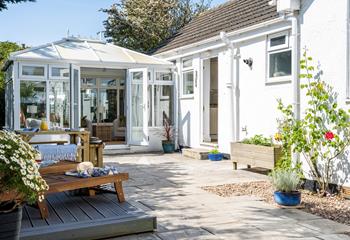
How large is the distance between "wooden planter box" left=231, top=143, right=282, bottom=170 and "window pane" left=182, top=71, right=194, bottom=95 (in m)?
4.51

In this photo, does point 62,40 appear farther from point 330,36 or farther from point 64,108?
point 330,36

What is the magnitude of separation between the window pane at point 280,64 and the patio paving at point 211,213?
94.9 inches

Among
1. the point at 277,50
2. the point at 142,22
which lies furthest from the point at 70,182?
the point at 142,22

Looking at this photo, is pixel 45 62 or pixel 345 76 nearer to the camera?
pixel 345 76

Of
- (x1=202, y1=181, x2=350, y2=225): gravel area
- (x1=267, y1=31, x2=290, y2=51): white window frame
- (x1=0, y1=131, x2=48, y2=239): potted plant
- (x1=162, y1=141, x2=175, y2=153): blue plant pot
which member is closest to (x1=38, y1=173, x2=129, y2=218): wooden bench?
(x1=0, y1=131, x2=48, y2=239): potted plant

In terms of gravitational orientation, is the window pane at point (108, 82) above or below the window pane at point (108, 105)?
above

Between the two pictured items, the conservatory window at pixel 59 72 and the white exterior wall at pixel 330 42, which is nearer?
the white exterior wall at pixel 330 42

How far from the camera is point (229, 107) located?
1141 centimetres

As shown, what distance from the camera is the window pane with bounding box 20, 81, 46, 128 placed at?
12227 mm

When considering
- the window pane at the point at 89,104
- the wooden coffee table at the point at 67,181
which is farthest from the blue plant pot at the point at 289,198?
the window pane at the point at 89,104

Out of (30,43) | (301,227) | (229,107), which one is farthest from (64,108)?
(30,43)

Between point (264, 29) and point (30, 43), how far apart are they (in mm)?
24575

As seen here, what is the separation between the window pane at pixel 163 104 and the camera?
14305 millimetres

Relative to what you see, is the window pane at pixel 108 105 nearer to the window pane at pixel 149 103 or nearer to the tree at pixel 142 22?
the window pane at pixel 149 103
